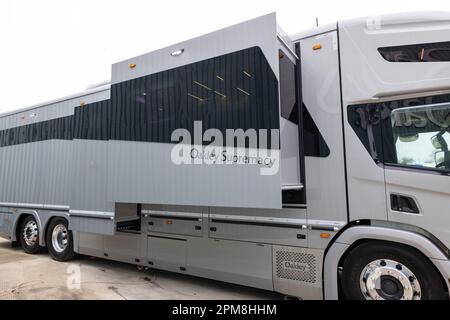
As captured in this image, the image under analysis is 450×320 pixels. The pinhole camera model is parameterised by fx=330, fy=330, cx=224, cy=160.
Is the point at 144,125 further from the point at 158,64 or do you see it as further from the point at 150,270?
the point at 150,270

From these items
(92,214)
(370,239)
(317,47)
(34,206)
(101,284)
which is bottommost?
(101,284)

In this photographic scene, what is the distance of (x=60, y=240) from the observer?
6.93 m

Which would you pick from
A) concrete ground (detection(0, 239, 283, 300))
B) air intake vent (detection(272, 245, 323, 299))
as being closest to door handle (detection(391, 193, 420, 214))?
air intake vent (detection(272, 245, 323, 299))

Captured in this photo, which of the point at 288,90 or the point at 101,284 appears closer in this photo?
the point at 288,90

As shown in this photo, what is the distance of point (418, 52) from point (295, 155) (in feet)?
5.61

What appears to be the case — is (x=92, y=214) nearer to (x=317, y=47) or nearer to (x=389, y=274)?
(x=317, y=47)

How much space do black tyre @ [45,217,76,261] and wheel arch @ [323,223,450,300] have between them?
5262 mm

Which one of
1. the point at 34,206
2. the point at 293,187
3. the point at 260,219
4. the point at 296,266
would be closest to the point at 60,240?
the point at 34,206

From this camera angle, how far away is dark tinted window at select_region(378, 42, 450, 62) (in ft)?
11.1

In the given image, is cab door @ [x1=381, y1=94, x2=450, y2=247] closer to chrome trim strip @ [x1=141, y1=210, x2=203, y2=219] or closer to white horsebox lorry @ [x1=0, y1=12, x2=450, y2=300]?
white horsebox lorry @ [x1=0, y1=12, x2=450, y2=300]

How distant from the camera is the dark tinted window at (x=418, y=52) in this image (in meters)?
3.40

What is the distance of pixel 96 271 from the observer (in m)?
6.08

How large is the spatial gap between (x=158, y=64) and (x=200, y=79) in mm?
856
